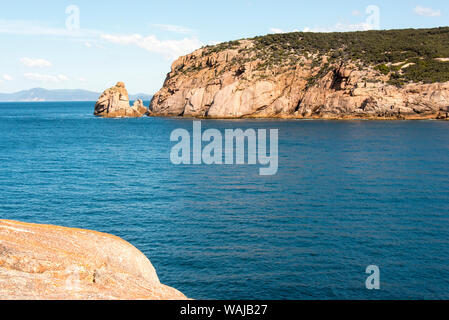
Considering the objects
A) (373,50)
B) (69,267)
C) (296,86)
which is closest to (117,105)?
(296,86)

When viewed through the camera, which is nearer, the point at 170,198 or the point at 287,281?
the point at 287,281

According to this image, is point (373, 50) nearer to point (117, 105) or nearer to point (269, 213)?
point (117, 105)

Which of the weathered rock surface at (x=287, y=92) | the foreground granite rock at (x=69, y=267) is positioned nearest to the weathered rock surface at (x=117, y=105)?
the weathered rock surface at (x=287, y=92)

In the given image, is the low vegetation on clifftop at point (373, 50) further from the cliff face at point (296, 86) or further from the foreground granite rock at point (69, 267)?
the foreground granite rock at point (69, 267)

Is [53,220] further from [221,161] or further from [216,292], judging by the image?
[221,161]

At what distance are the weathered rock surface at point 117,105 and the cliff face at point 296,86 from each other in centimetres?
914

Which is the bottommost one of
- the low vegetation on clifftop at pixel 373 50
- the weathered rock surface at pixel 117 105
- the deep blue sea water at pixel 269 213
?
the deep blue sea water at pixel 269 213

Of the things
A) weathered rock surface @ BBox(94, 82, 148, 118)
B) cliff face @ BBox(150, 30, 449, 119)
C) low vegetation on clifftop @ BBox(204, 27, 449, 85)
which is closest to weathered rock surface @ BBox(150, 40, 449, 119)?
cliff face @ BBox(150, 30, 449, 119)

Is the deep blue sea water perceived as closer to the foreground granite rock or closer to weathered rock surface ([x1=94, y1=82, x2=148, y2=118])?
the foreground granite rock

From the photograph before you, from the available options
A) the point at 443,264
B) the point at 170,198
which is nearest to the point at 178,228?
the point at 170,198

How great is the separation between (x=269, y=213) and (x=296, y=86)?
338 feet

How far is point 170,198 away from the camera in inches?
1570

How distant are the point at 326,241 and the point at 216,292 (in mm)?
9857

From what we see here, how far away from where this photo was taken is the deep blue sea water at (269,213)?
2302 cm
